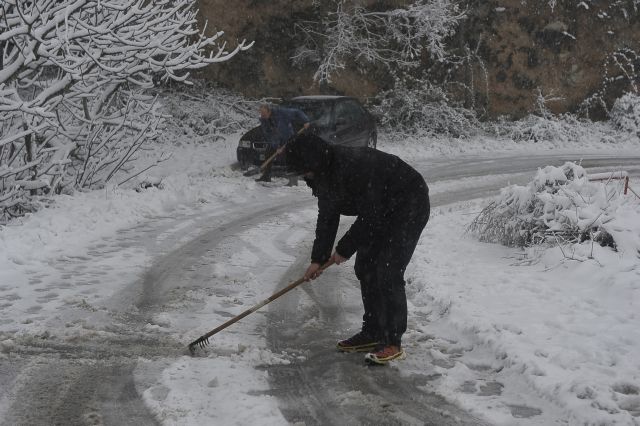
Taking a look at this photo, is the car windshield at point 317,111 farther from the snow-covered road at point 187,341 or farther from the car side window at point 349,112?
the snow-covered road at point 187,341

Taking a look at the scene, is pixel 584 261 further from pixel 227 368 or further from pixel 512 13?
pixel 512 13

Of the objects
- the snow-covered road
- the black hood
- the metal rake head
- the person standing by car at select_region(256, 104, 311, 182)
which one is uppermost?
the black hood

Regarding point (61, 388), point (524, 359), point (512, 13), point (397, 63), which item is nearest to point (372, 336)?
point (524, 359)

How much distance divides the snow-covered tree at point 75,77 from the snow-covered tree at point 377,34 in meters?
8.47

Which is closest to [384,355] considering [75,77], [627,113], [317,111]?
[75,77]

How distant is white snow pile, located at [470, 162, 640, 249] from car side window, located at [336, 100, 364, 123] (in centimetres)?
634

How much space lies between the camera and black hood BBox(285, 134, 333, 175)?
4172 millimetres

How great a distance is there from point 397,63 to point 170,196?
1156 centimetres

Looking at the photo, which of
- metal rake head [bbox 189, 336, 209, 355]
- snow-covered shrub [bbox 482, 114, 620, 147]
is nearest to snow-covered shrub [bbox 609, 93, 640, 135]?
snow-covered shrub [bbox 482, 114, 620, 147]

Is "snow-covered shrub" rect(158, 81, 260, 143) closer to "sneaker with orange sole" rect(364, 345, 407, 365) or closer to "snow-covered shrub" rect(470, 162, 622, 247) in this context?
"snow-covered shrub" rect(470, 162, 622, 247)

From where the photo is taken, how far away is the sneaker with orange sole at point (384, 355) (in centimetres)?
457

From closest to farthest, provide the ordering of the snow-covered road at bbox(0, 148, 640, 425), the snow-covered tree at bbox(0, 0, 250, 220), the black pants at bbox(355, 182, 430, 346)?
1. the snow-covered road at bbox(0, 148, 640, 425)
2. the black pants at bbox(355, 182, 430, 346)
3. the snow-covered tree at bbox(0, 0, 250, 220)

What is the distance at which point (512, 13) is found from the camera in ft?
70.5

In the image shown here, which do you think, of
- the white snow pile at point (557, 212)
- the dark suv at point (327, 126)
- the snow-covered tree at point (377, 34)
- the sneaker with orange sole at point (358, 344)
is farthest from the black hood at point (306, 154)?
the snow-covered tree at point (377, 34)
